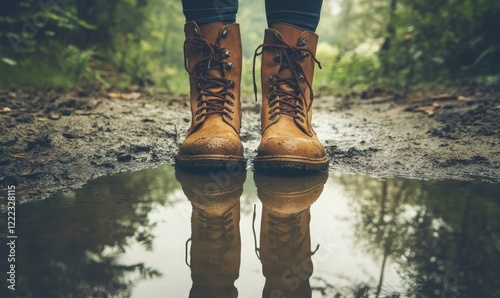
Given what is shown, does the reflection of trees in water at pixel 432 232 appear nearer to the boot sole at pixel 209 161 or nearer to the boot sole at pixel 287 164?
the boot sole at pixel 287 164

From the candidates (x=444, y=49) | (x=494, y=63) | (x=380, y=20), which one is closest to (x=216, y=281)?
(x=494, y=63)

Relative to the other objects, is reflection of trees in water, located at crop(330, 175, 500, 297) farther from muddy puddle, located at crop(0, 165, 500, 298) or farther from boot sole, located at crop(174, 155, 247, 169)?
boot sole, located at crop(174, 155, 247, 169)

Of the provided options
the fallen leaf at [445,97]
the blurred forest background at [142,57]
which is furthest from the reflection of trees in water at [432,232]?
the blurred forest background at [142,57]

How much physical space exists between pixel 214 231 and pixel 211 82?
100 cm

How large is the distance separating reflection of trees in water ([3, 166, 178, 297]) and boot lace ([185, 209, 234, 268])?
0.12m

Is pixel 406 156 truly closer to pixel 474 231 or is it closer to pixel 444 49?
pixel 474 231

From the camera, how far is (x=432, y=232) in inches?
41.9

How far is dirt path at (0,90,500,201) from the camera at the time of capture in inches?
63.9

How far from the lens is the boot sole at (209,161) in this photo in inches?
65.6

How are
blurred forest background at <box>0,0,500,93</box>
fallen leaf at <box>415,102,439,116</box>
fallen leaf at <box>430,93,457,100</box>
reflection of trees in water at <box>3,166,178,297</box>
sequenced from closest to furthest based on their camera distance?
reflection of trees in water at <box>3,166,178,297</box> < fallen leaf at <box>415,102,439,116</box> < fallen leaf at <box>430,93,457,100</box> < blurred forest background at <box>0,0,500,93</box>

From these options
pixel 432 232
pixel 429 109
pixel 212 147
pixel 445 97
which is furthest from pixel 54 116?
pixel 445 97

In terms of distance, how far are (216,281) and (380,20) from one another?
699cm

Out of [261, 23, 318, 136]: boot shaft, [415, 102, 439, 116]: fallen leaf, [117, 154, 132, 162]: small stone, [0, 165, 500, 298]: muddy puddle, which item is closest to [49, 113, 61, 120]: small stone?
[117, 154, 132, 162]: small stone

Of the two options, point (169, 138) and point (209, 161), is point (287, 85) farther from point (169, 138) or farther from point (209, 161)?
point (169, 138)
